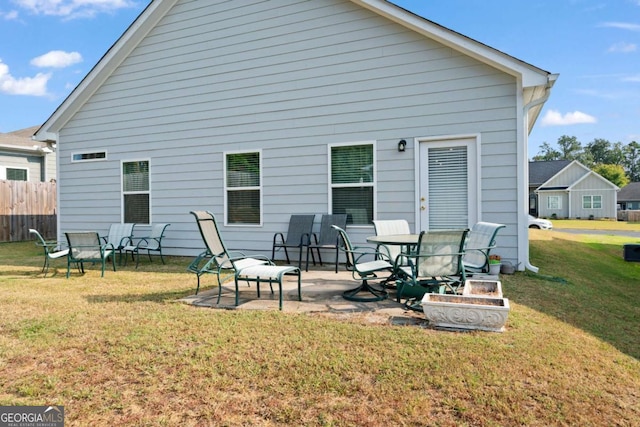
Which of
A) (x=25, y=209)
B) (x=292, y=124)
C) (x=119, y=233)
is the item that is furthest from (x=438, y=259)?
(x=25, y=209)

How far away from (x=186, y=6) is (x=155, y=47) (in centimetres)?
116

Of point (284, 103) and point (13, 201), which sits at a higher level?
point (284, 103)

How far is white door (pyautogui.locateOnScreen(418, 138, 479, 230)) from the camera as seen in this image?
6.36 metres

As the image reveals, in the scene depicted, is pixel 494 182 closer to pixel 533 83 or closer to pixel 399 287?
pixel 533 83

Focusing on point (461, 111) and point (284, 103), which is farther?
point (284, 103)

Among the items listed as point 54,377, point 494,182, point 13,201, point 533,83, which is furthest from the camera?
point 13,201

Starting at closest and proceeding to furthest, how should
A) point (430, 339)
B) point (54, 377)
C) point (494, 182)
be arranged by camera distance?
point (54, 377) < point (430, 339) < point (494, 182)

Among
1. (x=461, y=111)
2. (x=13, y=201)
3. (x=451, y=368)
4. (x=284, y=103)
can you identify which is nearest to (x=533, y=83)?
(x=461, y=111)

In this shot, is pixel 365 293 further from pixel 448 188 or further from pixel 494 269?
pixel 448 188

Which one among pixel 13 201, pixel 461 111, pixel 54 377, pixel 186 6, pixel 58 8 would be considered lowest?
pixel 54 377

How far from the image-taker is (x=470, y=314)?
3402 millimetres

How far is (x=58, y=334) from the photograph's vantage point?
347cm

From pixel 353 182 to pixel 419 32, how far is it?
107 inches

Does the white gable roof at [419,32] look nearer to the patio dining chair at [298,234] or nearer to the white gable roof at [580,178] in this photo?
the patio dining chair at [298,234]
